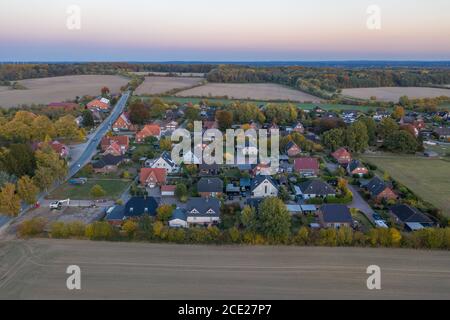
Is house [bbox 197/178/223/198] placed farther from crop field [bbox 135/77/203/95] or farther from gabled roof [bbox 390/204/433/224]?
crop field [bbox 135/77/203/95]

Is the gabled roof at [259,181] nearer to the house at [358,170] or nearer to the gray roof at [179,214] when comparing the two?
the gray roof at [179,214]

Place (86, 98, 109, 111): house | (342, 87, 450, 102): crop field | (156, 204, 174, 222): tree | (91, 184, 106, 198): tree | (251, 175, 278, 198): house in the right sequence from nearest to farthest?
(156, 204, 174, 222): tree < (91, 184, 106, 198): tree < (251, 175, 278, 198): house < (86, 98, 109, 111): house < (342, 87, 450, 102): crop field

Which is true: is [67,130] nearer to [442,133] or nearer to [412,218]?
[412,218]

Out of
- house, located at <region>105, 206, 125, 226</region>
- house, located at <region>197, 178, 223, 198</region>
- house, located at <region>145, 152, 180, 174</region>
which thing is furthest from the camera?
house, located at <region>145, 152, 180, 174</region>

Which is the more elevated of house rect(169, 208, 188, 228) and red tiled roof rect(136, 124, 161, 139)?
red tiled roof rect(136, 124, 161, 139)

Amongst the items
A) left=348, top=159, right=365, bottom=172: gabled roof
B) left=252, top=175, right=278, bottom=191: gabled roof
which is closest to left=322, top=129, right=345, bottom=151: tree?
Answer: left=348, top=159, right=365, bottom=172: gabled roof

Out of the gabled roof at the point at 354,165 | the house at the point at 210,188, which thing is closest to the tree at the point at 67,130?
the house at the point at 210,188

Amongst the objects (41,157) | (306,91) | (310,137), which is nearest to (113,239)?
(41,157)

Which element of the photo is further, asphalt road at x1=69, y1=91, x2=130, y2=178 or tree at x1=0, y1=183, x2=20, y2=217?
asphalt road at x1=69, y1=91, x2=130, y2=178

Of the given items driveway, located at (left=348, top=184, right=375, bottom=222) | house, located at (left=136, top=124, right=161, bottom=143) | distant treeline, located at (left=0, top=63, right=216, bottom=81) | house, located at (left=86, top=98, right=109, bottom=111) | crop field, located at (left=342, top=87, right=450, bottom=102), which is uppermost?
distant treeline, located at (left=0, top=63, right=216, bottom=81)
